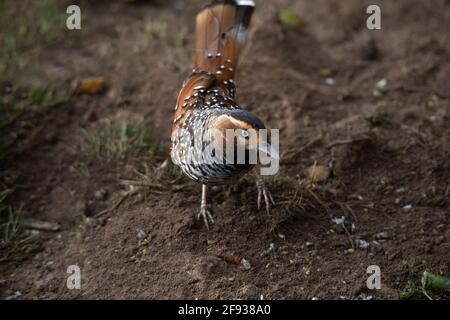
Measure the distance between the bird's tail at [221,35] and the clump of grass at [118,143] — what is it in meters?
0.80

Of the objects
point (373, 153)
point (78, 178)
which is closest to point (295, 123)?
point (373, 153)

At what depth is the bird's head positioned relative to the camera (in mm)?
3602

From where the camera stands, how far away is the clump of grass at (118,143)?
5.29m

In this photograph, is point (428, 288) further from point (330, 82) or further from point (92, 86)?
point (92, 86)

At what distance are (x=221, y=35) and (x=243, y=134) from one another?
5.95ft

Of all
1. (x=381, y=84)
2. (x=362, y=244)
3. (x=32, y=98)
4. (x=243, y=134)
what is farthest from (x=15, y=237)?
(x=381, y=84)

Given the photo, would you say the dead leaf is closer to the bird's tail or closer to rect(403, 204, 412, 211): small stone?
the bird's tail

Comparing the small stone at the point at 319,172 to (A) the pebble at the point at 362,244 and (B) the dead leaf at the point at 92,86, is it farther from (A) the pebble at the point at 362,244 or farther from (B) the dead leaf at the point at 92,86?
(B) the dead leaf at the point at 92,86

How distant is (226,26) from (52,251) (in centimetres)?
232

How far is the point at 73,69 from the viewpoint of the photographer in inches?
255

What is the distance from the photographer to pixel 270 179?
475 cm

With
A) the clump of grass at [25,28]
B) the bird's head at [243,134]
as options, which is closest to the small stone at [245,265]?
the bird's head at [243,134]
